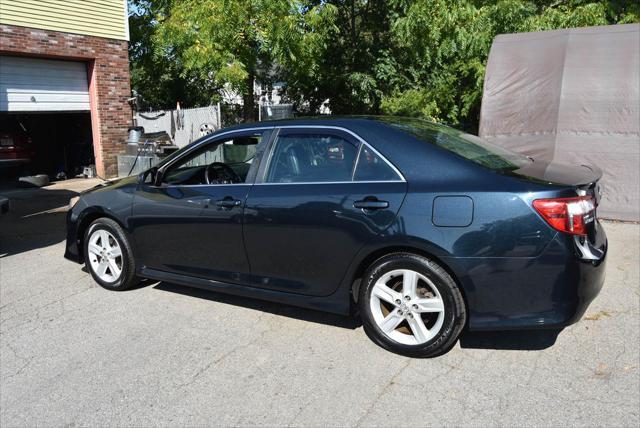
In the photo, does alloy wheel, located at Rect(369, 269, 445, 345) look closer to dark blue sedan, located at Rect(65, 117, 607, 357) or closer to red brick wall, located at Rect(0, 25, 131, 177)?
dark blue sedan, located at Rect(65, 117, 607, 357)

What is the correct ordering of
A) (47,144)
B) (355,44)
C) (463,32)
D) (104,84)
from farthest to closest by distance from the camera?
(355,44)
(47,144)
(104,84)
(463,32)

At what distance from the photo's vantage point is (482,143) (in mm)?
4363

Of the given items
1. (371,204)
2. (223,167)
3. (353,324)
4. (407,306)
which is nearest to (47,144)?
(223,167)

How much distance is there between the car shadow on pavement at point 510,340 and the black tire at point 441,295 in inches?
14.3

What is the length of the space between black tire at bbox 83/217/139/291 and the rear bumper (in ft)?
10.1

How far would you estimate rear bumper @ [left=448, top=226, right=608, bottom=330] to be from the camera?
10.7ft

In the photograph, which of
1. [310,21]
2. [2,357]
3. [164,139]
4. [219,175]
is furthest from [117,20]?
[2,357]

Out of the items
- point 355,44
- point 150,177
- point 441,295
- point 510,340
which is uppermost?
point 355,44

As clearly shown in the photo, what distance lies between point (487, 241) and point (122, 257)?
3.32 meters

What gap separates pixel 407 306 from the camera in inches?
144

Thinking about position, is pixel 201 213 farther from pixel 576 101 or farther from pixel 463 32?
pixel 463 32

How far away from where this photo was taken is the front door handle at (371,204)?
11.9 ft

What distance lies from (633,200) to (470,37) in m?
5.22

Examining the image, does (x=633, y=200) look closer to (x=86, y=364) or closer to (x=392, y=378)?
(x=392, y=378)
